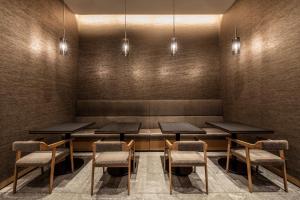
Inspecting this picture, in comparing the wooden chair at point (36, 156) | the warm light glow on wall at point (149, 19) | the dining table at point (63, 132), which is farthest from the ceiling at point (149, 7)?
the wooden chair at point (36, 156)

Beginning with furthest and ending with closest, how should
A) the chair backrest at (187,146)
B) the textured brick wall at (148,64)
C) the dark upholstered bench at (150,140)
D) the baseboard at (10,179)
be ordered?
1. the textured brick wall at (148,64)
2. the dark upholstered bench at (150,140)
3. the baseboard at (10,179)
4. the chair backrest at (187,146)

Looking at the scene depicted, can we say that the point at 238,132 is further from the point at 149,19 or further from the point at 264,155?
the point at 149,19

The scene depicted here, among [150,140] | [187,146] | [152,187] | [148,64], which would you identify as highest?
[148,64]

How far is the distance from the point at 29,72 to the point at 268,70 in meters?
4.34

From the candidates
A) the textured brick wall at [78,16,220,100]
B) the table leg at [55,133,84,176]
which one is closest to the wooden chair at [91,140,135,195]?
the table leg at [55,133,84,176]

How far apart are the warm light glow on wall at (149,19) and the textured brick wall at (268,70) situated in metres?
0.77

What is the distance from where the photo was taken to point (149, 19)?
17.1ft

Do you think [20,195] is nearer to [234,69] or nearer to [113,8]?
[113,8]

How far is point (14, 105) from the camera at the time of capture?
9.26ft

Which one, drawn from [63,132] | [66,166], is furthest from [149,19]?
[66,166]

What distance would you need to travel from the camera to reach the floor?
2.37 metres

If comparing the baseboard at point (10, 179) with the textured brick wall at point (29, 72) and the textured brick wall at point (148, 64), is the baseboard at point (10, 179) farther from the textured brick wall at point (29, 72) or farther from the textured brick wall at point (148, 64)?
the textured brick wall at point (148, 64)

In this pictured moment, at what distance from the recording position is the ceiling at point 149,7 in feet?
14.2

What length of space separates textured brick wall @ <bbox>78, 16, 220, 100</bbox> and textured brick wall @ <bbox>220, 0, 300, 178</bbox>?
0.74 m
